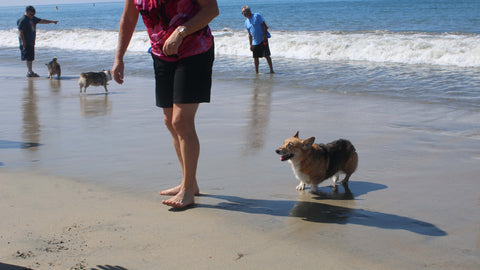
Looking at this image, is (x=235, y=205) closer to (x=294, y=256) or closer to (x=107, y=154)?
(x=294, y=256)

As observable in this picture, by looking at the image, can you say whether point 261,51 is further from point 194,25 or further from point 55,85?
point 194,25

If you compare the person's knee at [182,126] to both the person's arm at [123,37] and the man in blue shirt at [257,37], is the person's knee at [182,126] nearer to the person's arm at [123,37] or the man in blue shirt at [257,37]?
the person's arm at [123,37]

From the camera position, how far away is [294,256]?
125 inches

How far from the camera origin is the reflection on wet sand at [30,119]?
249 inches

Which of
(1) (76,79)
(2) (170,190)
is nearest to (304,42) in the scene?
(1) (76,79)

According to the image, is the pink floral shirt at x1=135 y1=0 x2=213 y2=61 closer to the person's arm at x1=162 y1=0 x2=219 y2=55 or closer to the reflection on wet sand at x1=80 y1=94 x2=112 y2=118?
the person's arm at x1=162 y1=0 x2=219 y2=55

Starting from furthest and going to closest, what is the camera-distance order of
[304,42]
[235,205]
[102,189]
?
[304,42] < [102,189] < [235,205]

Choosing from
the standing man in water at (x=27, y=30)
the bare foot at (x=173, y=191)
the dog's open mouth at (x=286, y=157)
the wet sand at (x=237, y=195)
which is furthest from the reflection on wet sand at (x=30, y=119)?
the standing man in water at (x=27, y=30)

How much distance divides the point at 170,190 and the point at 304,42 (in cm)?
1607

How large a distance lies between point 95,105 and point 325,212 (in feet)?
19.7

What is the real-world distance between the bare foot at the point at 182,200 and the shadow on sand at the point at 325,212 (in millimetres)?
91

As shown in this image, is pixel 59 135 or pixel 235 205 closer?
pixel 235 205

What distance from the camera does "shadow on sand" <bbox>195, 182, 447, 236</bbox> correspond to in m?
3.71

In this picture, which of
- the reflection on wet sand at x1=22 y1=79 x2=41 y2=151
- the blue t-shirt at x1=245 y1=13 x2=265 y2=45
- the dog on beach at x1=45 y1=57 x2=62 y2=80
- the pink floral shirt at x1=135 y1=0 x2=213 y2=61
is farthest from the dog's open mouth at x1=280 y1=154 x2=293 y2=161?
the dog on beach at x1=45 y1=57 x2=62 y2=80
